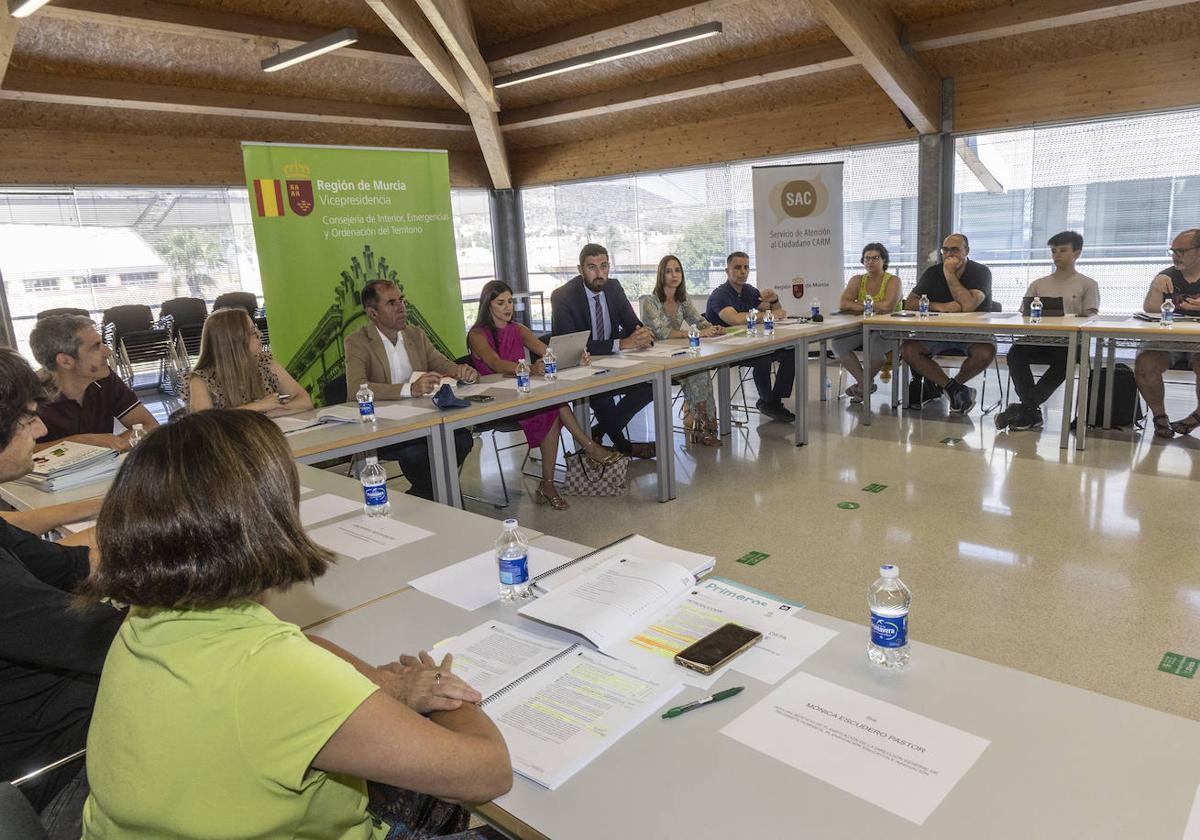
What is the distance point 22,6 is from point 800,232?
18.8ft

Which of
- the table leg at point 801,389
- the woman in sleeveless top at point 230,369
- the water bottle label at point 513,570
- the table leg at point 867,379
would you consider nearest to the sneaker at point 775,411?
the table leg at point 867,379

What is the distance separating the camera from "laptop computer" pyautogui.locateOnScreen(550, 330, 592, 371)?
4094 millimetres

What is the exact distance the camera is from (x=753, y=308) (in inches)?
228

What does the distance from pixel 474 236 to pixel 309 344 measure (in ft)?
20.4

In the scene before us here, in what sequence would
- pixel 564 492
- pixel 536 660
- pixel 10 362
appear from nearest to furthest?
pixel 536 660, pixel 10 362, pixel 564 492

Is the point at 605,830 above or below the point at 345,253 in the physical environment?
below

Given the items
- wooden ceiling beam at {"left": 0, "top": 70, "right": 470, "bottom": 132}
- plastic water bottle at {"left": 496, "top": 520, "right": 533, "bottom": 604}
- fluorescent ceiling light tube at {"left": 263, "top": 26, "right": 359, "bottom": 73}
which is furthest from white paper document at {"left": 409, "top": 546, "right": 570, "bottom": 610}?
wooden ceiling beam at {"left": 0, "top": 70, "right": 470, "bottom": 132}

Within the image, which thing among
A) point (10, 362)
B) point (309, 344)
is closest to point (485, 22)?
point (309, 344)

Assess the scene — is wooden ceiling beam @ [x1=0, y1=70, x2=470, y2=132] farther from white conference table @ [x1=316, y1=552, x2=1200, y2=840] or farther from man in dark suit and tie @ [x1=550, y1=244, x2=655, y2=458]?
white conference table @ [x1=316, y1=552, x2=1200, y2=840]

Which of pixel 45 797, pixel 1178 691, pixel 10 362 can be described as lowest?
pixel 1178 691

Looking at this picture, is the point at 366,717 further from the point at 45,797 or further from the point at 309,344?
the point at 309,344

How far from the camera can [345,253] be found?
5316mm

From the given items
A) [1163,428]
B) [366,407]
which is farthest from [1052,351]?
[366,407]

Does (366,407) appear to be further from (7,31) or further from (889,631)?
(7,31)
